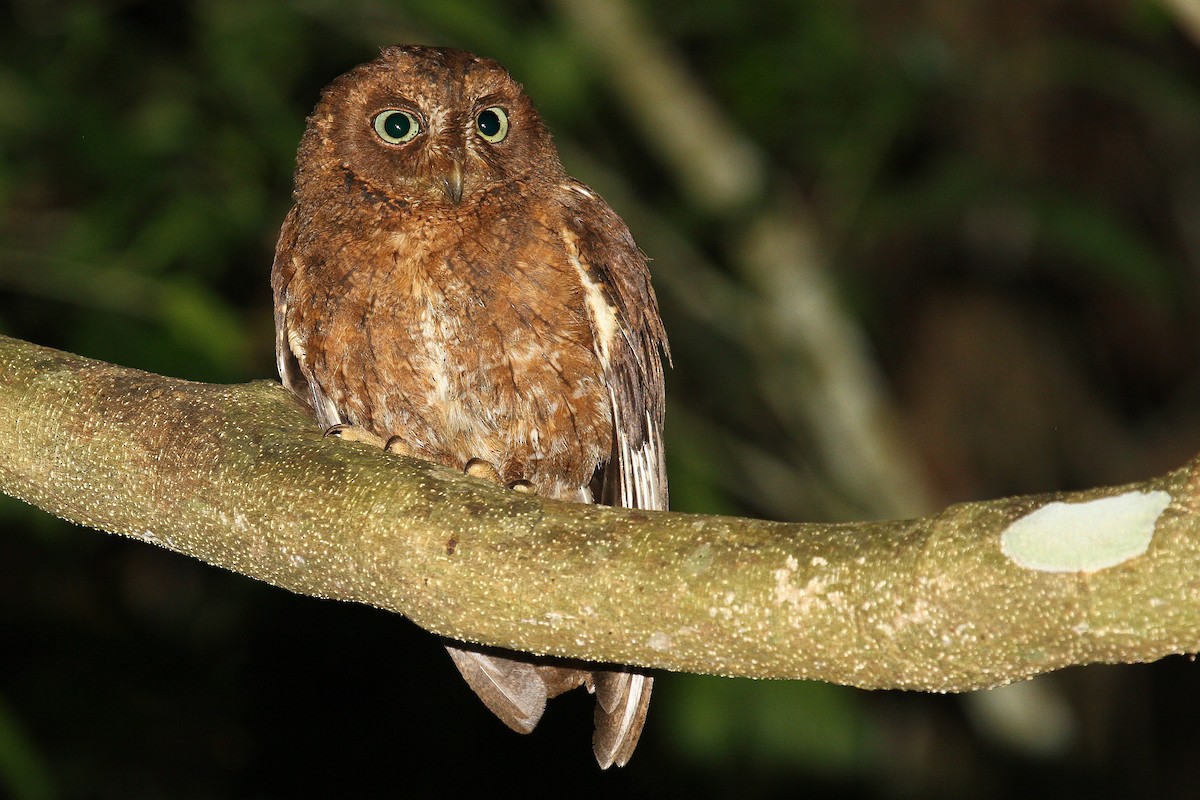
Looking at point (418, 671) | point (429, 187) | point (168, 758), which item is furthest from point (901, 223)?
point (168, 758)

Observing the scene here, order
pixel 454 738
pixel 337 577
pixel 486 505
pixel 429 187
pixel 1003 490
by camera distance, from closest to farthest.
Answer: pixel 486 505 < pixel 337 577 < pixel 429 187 < pixel 454 738 < pixel 1003 490

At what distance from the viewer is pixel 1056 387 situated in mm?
7094

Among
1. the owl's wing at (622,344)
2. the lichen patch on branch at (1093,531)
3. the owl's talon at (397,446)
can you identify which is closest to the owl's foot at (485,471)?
the owl's talon at (397,446)

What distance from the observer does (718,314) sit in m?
6.01

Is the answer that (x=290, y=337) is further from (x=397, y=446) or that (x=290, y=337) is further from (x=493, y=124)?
(x=493, y=124)

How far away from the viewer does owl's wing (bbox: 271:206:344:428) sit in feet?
11.3

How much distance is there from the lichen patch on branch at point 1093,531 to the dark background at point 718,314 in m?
2.59

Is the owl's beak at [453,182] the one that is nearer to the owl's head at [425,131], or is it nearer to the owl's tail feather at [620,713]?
the owl's head at [425,131]

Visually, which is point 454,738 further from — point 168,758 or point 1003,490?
point 1003,490

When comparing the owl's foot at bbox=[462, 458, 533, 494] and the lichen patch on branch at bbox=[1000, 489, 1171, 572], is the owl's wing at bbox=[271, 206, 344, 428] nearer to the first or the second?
the owl's foot at bbox=[462, 458, 533, 494]

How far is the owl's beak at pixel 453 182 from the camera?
332 centimetres

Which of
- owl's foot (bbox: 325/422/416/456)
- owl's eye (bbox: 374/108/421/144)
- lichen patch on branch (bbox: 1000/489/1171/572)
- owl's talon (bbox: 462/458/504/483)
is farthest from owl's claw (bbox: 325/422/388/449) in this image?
lichen patch on branch (bbox: 1000/489/1171/572)

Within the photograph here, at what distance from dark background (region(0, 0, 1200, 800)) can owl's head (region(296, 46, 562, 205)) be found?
0.57 meters

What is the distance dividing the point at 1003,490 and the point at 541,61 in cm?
353
